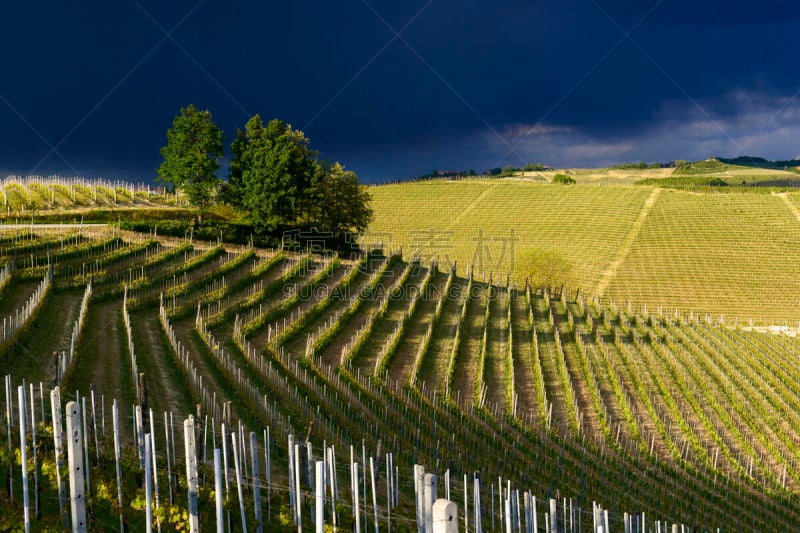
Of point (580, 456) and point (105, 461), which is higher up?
point (105, 461)

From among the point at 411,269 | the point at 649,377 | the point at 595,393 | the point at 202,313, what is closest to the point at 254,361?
the point at 202,313

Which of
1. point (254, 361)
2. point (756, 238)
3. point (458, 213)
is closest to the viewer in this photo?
point (254, 361)

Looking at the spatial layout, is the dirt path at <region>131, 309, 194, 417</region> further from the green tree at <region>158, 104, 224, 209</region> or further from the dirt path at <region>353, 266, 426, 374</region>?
the green tree at <region>158, 104, 224, 209</region>

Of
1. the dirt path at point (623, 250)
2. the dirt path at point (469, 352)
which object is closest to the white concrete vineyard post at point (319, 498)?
the dirt path at point (469, 352)

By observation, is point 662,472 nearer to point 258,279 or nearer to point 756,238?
point 258,279

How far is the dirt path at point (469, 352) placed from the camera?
2848 cm

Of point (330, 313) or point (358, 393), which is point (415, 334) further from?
point (358, 393)

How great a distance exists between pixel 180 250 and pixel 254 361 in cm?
1463

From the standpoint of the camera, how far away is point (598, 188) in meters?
98.4

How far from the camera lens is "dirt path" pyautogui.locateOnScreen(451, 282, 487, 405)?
28484 mm

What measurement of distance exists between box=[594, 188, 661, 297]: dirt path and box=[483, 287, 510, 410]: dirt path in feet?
74.3

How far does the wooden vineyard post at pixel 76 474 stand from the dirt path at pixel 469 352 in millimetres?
18655

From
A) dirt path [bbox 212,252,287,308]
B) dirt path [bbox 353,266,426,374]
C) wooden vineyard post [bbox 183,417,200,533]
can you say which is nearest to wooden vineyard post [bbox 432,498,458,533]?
wooden vineyard post [bbox 183,417,200,533]

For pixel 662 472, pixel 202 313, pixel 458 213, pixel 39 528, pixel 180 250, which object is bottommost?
pixel 662 472
